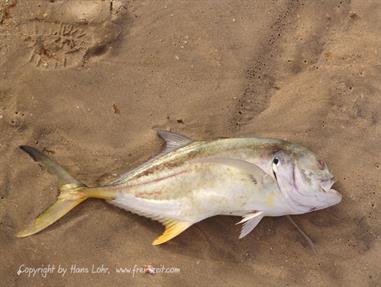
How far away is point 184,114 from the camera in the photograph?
131 inches

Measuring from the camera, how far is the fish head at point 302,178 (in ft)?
9.70

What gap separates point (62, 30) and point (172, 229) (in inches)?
67.6

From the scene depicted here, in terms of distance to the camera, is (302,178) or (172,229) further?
(172,229)

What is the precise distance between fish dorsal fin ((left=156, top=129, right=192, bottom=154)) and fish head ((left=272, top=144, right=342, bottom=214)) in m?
0.65

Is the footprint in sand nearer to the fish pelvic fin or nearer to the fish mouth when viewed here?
the fish pelvic fin

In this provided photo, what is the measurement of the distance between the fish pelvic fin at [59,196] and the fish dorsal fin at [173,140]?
0.67 metres

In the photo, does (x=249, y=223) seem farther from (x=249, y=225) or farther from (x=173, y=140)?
(x=173, y=140)

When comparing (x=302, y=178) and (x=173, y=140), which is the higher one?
(x=302, y=178)

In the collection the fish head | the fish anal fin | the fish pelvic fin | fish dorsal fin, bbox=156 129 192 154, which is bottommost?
the fish pelvic fin

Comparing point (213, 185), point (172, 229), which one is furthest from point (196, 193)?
point (172, 229)

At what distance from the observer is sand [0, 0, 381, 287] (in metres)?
3.21

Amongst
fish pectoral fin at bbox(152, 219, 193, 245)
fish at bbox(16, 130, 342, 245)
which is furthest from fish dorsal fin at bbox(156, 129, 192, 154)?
fish pectoral fin at bbox(152, 219, 193, 245)

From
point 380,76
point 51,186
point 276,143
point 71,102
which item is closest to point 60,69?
point 71,102

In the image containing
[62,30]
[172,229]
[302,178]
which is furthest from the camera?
[62,30]
